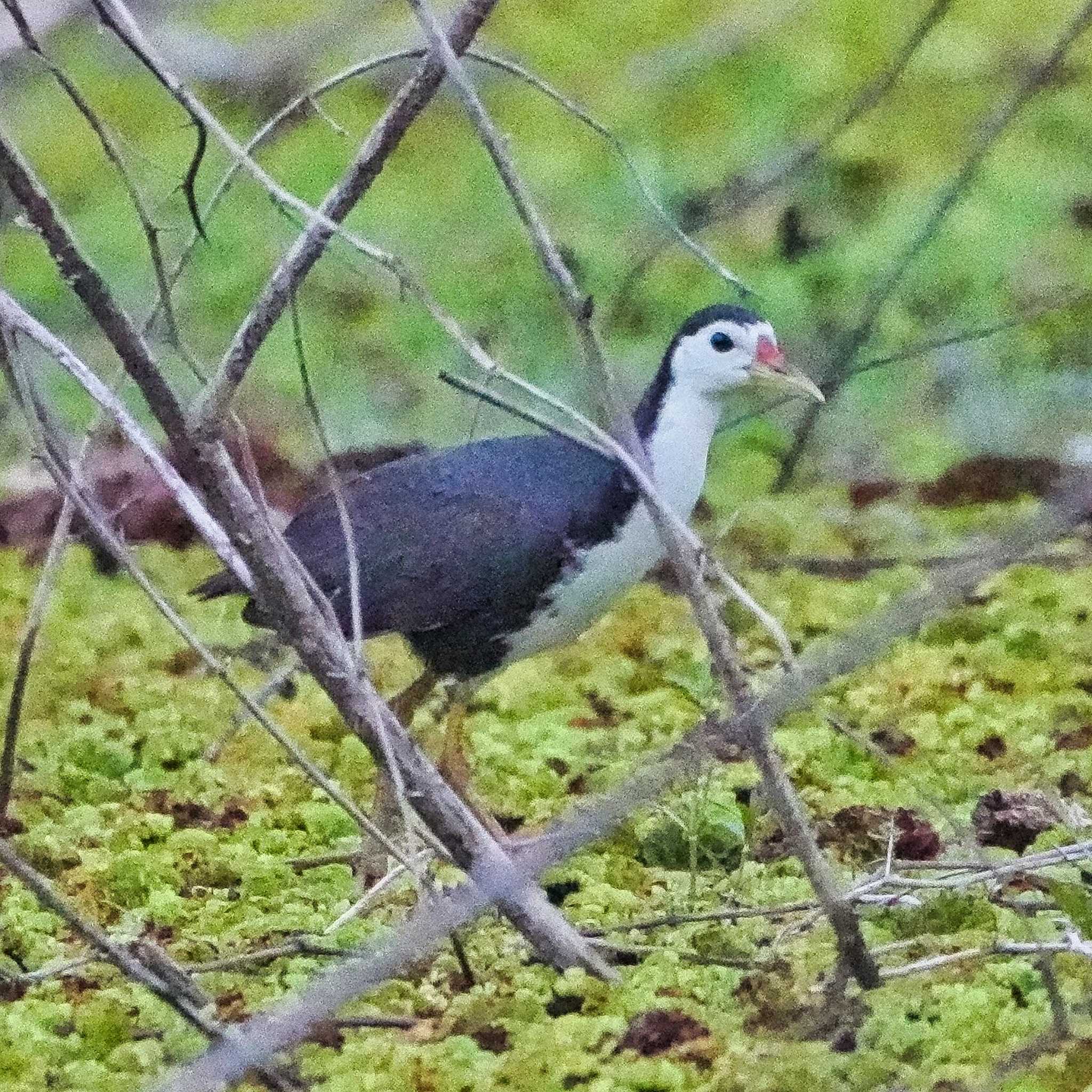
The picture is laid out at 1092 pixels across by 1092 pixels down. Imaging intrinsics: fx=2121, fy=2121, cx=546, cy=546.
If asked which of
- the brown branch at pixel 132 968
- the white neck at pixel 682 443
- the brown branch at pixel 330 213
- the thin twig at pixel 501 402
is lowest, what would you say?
the brown branch at pixel 132 968

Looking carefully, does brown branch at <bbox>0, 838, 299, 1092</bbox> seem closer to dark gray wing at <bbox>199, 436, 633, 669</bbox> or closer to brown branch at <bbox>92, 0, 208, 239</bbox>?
brown branch at <bbox>92, 0, 208, 239</bbox>

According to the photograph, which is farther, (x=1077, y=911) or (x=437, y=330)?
(x=437, y=330)

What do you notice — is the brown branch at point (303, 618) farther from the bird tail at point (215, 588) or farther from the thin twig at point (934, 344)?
the thin twig at point (934, 344)

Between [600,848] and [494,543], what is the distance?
1.57 ft

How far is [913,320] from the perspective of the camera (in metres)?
5.15

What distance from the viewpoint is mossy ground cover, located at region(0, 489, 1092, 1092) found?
1888 mm

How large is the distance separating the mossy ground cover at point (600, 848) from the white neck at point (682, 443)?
0.29 m

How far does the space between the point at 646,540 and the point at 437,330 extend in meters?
2.42

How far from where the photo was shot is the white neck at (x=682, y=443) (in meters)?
2.91

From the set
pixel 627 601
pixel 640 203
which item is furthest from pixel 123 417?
pixel 640 203

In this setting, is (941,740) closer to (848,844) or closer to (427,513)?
(848,844)

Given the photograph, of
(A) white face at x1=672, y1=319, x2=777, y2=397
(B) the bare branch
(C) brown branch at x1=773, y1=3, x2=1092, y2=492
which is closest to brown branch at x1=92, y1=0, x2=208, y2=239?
(B) the bare branch

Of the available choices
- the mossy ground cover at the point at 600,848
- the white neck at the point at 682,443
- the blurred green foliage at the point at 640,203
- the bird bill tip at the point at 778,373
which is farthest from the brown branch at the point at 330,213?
the blurred green foliage at the point at 640,203

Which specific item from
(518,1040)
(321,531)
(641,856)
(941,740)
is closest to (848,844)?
(641,856)
